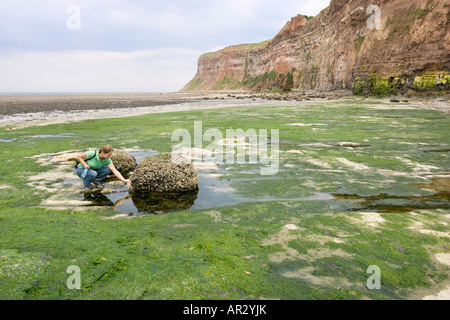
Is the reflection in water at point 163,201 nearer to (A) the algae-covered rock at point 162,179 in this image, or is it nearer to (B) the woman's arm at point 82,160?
(A) the algae-covered rock at point 162,179

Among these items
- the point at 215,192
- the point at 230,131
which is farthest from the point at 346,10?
the point at 215,192

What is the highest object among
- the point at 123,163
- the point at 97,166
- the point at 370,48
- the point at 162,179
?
the point at 370,48

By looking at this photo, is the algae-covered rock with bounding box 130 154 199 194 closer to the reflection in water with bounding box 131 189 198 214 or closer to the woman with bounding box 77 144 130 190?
the reflection in water with bounding box 131 189 198 214

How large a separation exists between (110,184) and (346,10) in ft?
204

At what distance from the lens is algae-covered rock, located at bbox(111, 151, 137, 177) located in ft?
29.2

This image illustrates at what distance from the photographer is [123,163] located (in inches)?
357

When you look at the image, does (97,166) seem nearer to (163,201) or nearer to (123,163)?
(123,163)

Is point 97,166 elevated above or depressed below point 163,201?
above

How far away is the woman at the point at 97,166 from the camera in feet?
24.2

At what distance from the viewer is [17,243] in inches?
178

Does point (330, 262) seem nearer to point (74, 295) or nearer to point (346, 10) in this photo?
point (74, 295)

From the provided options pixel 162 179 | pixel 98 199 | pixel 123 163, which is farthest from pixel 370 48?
pixel 98 199

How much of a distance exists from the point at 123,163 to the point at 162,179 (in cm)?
234

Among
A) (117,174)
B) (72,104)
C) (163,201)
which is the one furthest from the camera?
(72,104)
